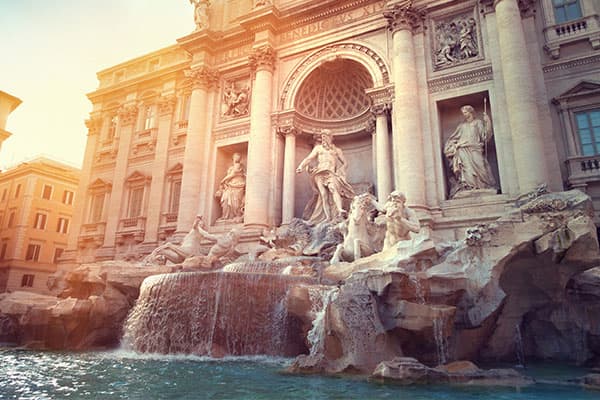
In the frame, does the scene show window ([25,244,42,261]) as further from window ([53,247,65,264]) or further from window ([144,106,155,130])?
window ([144,106,155,130])

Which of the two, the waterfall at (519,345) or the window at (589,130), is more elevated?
the window at (589,130)

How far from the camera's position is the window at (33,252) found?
1226 inches

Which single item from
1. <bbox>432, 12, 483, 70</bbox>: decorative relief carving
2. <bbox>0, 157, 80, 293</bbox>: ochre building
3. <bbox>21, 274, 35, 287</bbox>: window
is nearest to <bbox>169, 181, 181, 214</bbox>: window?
<bbox>432, 12, 483, 70</bbox>: decorative relief carving

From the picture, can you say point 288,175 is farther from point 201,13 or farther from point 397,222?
point 201,13

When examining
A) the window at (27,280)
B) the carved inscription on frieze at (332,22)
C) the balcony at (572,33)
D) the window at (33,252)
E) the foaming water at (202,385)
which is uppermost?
the carved inscription on frieze at (332,22)

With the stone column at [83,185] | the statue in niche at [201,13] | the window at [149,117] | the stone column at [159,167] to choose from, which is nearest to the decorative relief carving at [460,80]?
the statue in niche at [201,13]

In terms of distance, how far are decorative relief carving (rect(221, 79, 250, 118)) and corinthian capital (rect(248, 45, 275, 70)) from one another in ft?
4.53

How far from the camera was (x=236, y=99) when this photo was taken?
61.6 feet

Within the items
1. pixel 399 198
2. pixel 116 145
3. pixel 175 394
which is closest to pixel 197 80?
pixel 116 145

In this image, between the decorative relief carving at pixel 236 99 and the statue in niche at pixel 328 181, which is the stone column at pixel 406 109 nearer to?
the statue in niche at pixel 328 181

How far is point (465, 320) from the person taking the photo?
7.71 meters

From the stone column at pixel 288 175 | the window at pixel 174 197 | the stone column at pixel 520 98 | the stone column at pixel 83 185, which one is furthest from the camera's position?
the stone column at pixel 83 185

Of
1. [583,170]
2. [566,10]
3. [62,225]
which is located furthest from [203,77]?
[62,225]

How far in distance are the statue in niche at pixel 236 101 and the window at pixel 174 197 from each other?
13.2 ft
